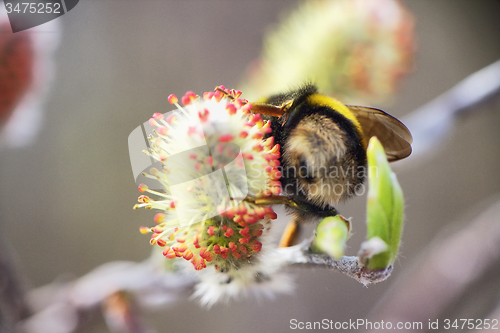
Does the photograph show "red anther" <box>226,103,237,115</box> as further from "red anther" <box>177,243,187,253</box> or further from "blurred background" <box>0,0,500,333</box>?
"blurred background" <box>0,0,500,333</box>

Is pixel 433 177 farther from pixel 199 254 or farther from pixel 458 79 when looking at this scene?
pixel 199 254

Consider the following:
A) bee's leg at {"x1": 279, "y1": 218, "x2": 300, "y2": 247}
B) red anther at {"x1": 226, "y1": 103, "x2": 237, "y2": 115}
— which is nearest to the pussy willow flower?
red anther at {"x1": 226, "y1": 103, "x2": 237, "y2": 115}

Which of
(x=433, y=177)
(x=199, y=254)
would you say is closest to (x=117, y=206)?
(x=199, y=254)

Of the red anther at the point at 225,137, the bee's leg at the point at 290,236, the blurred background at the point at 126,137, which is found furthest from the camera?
the blurred background at the point at 126,137

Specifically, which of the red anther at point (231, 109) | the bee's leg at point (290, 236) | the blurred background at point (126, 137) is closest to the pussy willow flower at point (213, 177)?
the red anther at point (231, 109)

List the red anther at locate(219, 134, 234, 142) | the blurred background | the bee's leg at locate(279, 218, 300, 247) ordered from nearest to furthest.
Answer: the red anther at locate(219, 134, 234, 142)
the bee's leg at locate(279, 218, 300, 247)
the blurred background

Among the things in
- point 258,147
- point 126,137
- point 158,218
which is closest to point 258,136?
point 258,147

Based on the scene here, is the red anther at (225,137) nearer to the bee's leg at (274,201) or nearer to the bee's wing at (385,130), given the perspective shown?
the bee's leg at (274,201)
